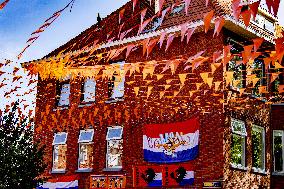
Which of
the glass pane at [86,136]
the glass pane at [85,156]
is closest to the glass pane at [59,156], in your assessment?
the glass pane at [85,156]

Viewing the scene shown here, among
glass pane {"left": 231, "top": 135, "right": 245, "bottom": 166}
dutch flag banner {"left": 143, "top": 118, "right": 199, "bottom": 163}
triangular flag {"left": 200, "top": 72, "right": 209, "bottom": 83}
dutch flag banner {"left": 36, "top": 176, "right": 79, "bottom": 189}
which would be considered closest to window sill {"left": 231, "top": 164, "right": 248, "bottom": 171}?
glass pane {"left": 231, "top": 135, "right": 245, "bottom": 166}

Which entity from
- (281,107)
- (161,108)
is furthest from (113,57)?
(281,107)

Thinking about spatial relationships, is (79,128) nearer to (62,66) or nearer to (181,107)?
(62,66)

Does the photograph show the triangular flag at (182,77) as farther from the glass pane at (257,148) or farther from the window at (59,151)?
the window at (59,151)

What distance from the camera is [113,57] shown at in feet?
72.9

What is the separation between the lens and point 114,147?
21.8 m

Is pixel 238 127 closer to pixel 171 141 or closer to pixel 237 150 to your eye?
pixel 237 150

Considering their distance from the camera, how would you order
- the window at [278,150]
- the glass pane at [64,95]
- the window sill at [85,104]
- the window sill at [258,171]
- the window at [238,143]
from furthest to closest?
the glass pane at [64,95] → the window sill at [85,104] → the window at [278,150] → the window sill at [258,171] → the window at [238,143]

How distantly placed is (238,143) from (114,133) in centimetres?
545

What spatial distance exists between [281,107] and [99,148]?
26.9 ft

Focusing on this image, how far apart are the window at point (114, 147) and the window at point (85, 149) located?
1024 mm

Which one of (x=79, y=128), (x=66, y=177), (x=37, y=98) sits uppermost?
(x=37, y=98)

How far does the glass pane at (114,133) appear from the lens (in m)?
21.7

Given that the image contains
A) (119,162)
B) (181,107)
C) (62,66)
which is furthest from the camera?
(62,66)
